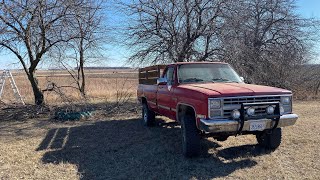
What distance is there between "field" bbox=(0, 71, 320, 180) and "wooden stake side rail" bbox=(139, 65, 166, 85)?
52.3 inches

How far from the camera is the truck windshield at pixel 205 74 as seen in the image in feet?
23.0

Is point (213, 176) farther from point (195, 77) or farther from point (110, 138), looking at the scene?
point (110, 138)

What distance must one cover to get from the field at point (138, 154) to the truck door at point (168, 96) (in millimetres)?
689

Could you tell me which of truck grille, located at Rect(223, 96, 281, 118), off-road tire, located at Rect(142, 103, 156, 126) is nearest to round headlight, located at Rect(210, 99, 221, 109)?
truck grille, located at Rect(223, 96, 281, 118)

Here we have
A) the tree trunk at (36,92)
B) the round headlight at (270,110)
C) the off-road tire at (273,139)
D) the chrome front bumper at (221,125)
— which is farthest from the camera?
the tree trunk at (36,92)

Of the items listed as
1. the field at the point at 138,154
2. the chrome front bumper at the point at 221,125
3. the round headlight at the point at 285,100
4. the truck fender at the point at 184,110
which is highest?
the round headlight at the point at 285,100

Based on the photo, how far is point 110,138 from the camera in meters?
8.09

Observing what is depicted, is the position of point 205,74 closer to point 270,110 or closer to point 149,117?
point 270,110

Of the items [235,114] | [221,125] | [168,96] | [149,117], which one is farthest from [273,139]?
[149,117]

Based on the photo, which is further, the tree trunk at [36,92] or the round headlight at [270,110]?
the tree trunk at [36,92]

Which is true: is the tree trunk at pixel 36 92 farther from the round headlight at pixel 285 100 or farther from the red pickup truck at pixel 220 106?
the round headlight at pixel 285 100

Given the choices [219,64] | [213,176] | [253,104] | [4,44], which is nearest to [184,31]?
[219,64]

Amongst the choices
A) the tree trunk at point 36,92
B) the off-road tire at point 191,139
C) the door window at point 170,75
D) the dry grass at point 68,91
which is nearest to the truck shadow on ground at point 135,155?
the off-road tire at point 191,139

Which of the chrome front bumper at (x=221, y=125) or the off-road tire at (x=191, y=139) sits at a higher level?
the chrome front bumper at (x=221, y=125)
